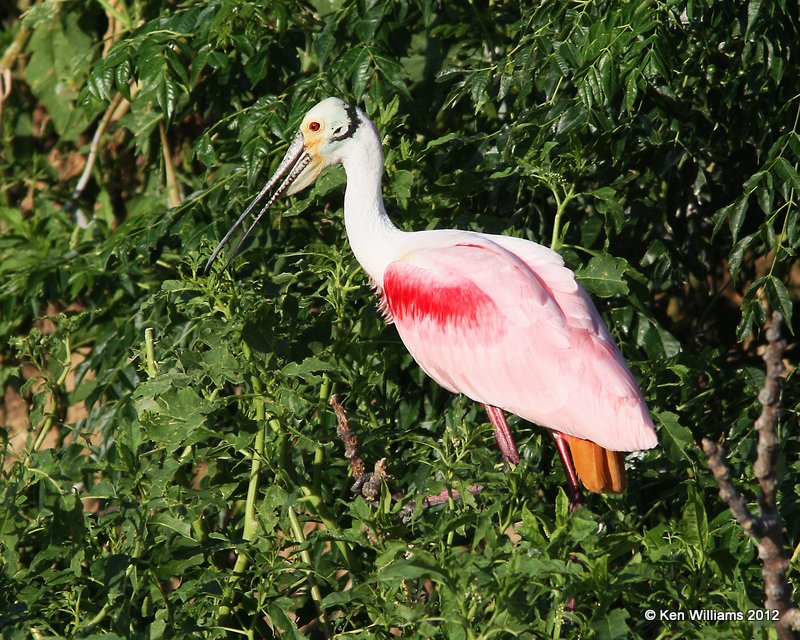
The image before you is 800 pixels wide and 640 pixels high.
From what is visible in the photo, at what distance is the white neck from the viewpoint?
3.96 meters

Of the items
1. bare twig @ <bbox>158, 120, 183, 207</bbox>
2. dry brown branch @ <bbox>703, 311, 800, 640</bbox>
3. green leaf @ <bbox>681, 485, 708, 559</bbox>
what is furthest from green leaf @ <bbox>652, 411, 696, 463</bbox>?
bare twig @ <bbox>158, 120, 183, 207</bbox>

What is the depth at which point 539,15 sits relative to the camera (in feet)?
12.8

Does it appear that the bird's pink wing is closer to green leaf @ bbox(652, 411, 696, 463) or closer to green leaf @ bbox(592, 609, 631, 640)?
green leaf @ bbox(652, 411, 696, 463)

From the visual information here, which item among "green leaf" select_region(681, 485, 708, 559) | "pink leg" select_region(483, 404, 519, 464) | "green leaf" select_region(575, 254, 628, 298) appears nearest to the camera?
"green leaf" select_region(681, 485, 708, 559)

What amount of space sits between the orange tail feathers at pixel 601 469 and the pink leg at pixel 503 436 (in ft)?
0.75

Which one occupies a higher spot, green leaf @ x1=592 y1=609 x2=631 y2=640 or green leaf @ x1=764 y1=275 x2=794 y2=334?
green leaf @ x1=764 y1=275 x2=794 y2=334

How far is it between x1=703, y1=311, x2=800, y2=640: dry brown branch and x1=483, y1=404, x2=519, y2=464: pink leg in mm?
1446

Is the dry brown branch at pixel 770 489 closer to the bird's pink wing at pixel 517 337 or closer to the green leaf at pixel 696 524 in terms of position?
the green leaf at pixel 696 524

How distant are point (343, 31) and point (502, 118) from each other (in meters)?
0.75

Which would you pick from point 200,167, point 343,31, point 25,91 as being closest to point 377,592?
point 343,31

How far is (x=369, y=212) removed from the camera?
13.1 ft

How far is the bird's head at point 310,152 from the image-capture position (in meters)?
4.08

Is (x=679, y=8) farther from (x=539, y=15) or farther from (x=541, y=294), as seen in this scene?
(x=541, y=294)

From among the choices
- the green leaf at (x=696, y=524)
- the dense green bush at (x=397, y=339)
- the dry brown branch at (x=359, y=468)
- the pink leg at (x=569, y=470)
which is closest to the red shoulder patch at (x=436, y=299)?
the dense green bush at (x=397, y=339)
